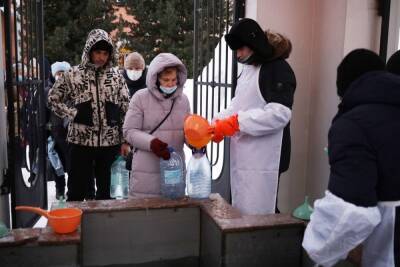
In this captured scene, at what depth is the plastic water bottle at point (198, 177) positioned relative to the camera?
2.32 metres

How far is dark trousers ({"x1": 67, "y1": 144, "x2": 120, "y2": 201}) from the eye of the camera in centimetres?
310

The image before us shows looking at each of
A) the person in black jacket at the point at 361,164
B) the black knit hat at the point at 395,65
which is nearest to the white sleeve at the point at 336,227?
the person in black jacket at the point at 361,164

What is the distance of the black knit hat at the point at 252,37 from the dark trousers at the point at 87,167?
1.29 meters

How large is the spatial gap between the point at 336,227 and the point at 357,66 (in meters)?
0.48

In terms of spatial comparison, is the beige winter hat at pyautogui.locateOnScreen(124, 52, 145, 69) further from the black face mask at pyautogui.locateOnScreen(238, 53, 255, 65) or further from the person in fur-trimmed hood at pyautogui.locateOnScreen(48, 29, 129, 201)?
the black face mask at pyautogui.locateOnScreen(238, 53, 255, 65)

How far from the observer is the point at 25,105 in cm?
340

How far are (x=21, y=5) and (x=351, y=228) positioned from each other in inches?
121

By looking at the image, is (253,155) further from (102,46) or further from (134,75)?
(134,75)

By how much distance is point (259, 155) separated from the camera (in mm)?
2504

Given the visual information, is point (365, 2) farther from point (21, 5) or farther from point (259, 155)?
point (21, 5)

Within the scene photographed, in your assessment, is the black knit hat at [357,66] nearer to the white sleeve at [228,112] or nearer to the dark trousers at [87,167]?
the white sleeve at [228,112]

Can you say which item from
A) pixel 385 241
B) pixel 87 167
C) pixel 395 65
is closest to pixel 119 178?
pixel 87 167

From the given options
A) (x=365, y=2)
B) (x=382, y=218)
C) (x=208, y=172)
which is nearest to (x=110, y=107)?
(x=208, y=172)

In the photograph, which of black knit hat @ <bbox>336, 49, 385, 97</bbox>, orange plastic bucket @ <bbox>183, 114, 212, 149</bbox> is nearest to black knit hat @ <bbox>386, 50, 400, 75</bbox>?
black knit hat @ <bbox>336, 49, 385, 97</bbox>
